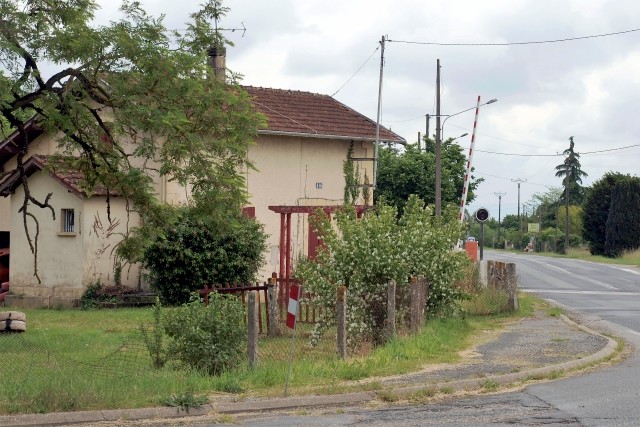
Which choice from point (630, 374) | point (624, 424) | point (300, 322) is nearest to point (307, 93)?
point (300, 322)

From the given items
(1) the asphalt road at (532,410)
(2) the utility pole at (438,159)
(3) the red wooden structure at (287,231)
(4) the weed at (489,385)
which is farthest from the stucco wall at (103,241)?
(4) the weed at (489,385)

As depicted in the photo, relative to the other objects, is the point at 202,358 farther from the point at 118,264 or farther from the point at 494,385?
the point at 118,264

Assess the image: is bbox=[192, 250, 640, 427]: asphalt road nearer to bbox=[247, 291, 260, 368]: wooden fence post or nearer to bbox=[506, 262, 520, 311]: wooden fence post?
bbox=[247, 291, 260, 368]: wooden fence post

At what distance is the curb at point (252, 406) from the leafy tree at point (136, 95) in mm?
5834

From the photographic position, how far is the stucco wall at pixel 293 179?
3284 centimetres

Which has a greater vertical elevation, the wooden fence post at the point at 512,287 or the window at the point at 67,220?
the window at the point at 67,220

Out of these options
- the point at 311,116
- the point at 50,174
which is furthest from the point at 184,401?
the point at 311,116

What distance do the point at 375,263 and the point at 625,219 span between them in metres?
61.2

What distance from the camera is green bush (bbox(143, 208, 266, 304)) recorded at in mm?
27734

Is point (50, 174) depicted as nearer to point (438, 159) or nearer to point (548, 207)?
point (438, 159)

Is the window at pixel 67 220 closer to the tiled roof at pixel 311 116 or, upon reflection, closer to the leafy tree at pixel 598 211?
the tiled roof at pixel 311 116

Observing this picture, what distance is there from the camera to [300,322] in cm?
2128

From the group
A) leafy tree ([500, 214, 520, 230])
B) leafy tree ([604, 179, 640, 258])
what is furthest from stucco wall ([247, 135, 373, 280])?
leafy tree ([500, 214, 520, 230])

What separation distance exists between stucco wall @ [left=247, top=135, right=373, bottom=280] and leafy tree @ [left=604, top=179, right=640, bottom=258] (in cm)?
4524
